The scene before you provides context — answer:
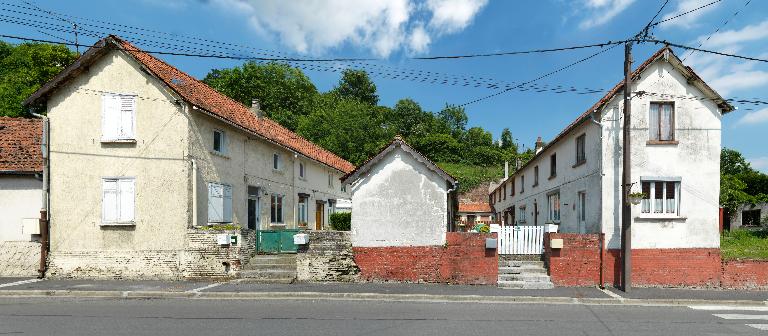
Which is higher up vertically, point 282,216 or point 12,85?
point 12,85

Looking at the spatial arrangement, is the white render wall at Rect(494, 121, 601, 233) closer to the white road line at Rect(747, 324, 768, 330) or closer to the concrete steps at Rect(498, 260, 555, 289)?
the concrete steps at Rect(498, 260, 555, 289)

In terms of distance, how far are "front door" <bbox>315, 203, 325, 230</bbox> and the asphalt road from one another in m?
16.7

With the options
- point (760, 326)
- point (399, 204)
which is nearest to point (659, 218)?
point (760, 326)

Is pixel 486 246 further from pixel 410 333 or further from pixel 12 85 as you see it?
pixel 12 85

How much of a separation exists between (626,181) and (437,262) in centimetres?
632

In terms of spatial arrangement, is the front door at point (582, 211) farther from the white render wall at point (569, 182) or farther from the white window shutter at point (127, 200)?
the white window shutter at point (127, 200)

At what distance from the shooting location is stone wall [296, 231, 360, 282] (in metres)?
15.0

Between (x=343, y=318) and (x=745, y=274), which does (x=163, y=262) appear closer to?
(x=343, y=318)

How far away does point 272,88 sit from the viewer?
192ft

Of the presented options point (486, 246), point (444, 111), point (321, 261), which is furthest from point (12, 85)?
point (444, 111)

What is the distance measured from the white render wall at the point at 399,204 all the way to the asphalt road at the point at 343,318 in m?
3.36

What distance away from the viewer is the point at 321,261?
15078 millimetres

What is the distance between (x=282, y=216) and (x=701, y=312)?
18.0 metres

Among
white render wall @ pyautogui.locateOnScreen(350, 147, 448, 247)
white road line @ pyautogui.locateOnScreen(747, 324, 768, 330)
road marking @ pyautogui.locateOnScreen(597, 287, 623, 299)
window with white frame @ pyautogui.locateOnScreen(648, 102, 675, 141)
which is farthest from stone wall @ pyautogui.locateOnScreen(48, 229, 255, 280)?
window with white frame @ pyautogui.locateOnScreen(648, 102, 675, 141)
